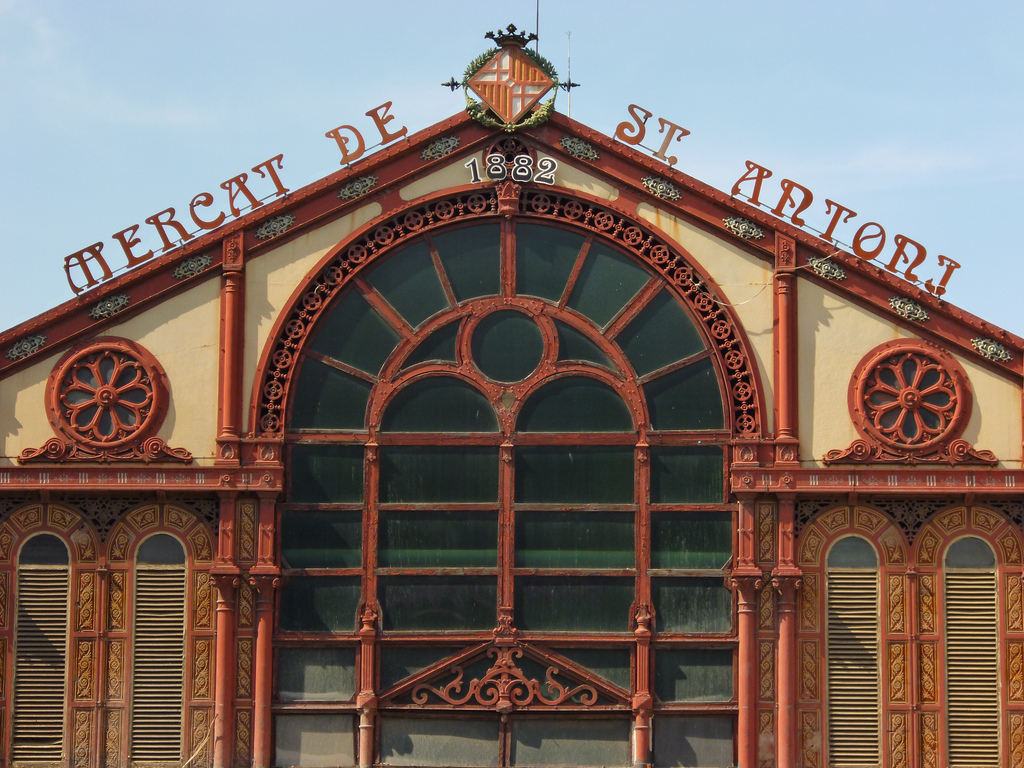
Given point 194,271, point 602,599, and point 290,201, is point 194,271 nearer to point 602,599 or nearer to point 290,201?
point 290,201

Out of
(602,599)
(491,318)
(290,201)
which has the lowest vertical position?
(602,599)

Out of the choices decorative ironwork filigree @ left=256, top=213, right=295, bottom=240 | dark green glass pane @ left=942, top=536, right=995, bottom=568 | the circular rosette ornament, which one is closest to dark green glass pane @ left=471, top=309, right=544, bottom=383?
decorative ironwork filigree @ left=256, top=213, right=295, bottom=240

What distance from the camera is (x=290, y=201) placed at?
29.9 meters

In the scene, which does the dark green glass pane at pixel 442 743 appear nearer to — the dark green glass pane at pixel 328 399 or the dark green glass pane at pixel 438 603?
the dark green glass pane at pixel 438 603

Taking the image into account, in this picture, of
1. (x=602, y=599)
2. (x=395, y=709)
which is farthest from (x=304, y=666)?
(x=602, y=599)

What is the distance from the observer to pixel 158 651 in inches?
1146

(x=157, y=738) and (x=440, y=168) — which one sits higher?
(x=440, y=168)

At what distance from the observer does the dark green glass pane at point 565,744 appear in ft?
95.0

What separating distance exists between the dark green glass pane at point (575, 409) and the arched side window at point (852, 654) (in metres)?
4.40

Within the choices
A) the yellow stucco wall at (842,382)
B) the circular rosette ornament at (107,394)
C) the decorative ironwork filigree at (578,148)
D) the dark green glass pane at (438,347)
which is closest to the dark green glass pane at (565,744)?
the yellow stucco wall at (842,382)

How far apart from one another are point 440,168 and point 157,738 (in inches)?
440

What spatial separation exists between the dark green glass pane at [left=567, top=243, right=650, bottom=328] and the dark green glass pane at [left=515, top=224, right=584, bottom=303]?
29 centimetres

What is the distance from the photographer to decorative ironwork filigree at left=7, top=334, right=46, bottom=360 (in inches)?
1158

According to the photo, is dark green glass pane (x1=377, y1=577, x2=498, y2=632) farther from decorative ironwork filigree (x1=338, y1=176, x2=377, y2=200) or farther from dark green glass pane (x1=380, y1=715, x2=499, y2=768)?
decorative ironwork filigree (x1=338, y1=176, x2=377, y2=200)
